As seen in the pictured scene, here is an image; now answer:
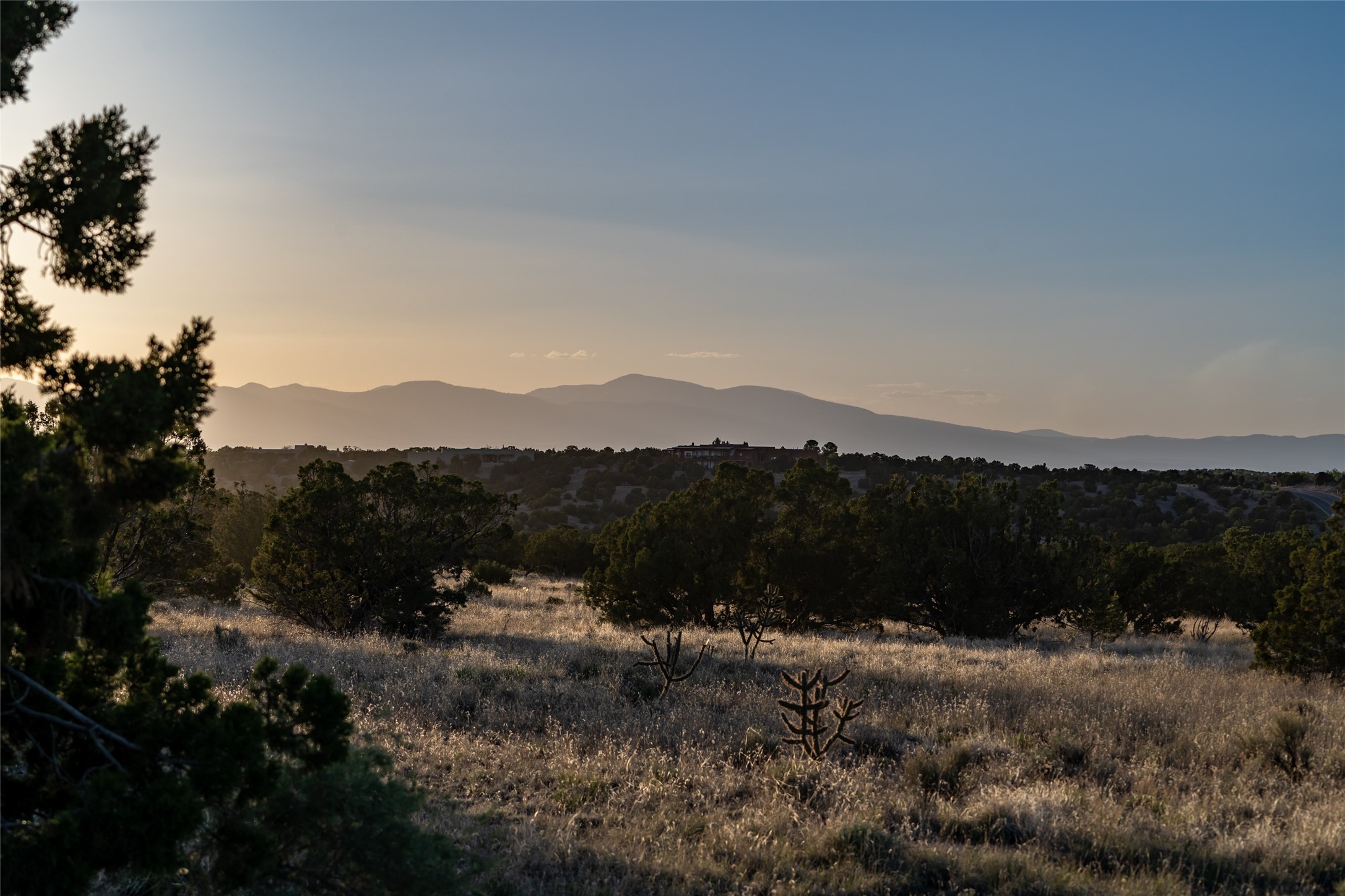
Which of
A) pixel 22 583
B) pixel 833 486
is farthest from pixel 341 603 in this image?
pixel 22 583

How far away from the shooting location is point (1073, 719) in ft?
34.7

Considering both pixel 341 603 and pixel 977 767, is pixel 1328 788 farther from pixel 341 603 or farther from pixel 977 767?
pixel 341 603

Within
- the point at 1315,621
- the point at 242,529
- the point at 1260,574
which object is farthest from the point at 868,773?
the point at 242,529

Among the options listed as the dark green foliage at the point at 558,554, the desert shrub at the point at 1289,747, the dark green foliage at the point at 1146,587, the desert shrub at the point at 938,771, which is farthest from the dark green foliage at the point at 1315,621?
the dark green foliage at the point at 558,554

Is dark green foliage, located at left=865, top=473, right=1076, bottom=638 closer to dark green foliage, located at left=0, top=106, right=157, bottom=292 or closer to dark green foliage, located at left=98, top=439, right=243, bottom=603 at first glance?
dark green foliage, located at left=98, top=439, right=243, bottom=603

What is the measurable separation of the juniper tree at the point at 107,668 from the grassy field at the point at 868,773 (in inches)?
73.3

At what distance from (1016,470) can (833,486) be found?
A: 2017 inches

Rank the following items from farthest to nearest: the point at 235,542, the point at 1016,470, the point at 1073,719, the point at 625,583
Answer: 1. the point at 1016,470
2. the point at 235,542
3. the point at 625,583
4. the point at 1073,719

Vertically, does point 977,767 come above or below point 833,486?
below

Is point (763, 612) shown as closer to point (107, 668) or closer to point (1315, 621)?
point (1315, 621)

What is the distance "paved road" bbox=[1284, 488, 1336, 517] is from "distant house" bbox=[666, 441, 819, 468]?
109 ft

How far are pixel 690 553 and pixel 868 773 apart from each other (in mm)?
13957

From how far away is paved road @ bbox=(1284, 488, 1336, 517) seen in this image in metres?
55.4

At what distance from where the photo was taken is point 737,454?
80125 millimetres
